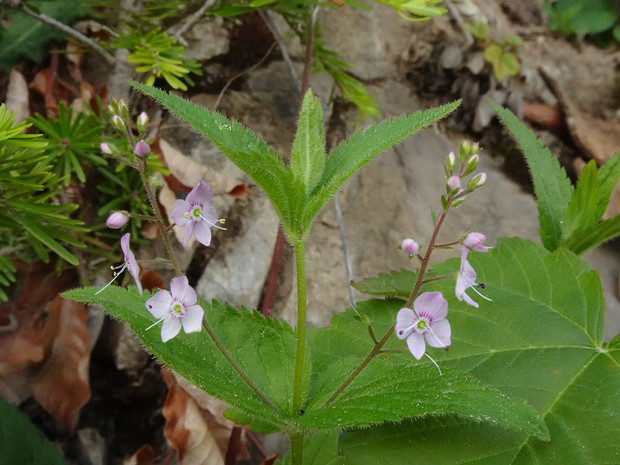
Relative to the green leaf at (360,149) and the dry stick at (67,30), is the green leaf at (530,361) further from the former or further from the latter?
the dry stick at (67,30)

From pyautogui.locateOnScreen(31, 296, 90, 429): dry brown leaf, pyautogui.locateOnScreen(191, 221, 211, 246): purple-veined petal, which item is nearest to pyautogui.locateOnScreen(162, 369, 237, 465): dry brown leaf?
pyautogui.locateOnScreen(31, 296, 90, 429): dry brown leaf

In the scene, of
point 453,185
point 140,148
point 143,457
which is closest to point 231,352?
point 140,148

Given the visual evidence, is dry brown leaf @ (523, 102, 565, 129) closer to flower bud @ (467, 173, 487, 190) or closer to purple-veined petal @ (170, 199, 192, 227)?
flower bud @ (467, 173, 487, 190)

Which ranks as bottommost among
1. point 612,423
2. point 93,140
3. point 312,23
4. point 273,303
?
point 273,303

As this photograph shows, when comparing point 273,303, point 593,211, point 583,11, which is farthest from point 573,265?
point 583,11

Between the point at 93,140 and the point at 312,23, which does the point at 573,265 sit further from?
the point at 93,140

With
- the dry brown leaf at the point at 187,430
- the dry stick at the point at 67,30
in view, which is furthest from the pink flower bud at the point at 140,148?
the dry stick at the point at 67,30

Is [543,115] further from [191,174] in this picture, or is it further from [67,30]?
[67,30]
